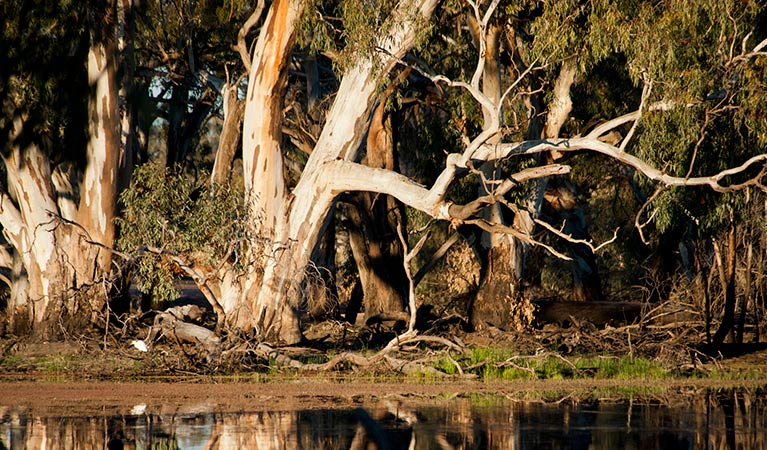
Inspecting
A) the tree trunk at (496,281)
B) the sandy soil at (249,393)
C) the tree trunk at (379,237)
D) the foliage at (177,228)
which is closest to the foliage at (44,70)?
the foliage at (177,228)

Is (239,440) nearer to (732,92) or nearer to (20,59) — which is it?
(732,92)

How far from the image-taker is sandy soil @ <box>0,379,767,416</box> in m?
11.7

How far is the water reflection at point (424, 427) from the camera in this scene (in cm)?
907

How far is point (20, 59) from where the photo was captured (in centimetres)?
2022

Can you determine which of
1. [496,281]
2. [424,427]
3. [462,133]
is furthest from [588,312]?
[424,427]

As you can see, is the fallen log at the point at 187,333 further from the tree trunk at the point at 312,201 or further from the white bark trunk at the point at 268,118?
the white bark trunk at the point at 268,118

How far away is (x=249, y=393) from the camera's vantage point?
13.0 m

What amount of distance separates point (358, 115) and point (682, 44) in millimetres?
4813

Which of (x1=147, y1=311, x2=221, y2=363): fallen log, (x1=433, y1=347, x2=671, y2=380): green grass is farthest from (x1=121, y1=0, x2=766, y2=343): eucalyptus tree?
(x1=433, y1=347, x2=671, y2=380): green grass

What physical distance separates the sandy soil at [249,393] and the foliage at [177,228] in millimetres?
3880

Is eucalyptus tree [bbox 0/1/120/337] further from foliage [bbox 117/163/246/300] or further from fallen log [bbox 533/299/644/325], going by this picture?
fallen log [bbox 533/299/644/325]

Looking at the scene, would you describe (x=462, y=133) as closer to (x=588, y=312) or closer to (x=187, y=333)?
(x=588, y=312)

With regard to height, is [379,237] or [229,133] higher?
[229,133]

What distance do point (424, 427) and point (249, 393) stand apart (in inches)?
136
